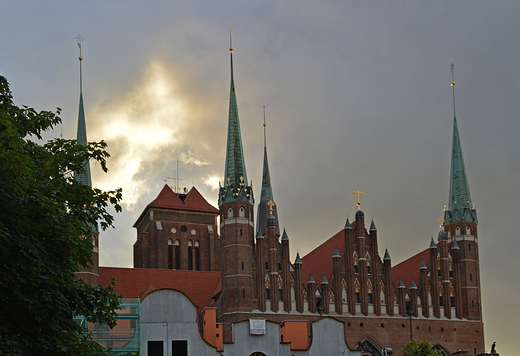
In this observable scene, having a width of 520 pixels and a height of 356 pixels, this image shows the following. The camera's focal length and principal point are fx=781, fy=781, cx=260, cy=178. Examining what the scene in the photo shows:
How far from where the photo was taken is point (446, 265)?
60.1 metres

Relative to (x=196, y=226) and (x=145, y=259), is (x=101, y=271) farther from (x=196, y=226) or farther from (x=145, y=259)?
(x=196, y=226)

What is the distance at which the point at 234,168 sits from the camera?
59188 mm

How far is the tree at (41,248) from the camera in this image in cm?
2041

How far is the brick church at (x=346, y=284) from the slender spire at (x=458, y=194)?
0.09m

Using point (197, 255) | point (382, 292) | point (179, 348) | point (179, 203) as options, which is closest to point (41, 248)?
point (179, 348)

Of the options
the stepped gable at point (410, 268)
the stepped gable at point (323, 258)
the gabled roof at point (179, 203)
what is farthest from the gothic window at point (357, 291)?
the gabled roof at point (179, 203)

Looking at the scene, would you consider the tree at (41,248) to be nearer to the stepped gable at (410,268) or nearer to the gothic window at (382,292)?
the gothic window at (382,292)

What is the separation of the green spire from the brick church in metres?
0.08

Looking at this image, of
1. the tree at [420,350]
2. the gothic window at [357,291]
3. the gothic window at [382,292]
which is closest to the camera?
the tree at [420,350]

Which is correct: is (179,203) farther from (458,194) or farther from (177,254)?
(458,194)

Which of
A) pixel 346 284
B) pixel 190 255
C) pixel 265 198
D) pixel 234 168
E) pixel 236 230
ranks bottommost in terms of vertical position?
pixel 346 284

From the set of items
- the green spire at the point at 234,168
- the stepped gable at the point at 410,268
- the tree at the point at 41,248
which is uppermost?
the green spire at the point at 234,168

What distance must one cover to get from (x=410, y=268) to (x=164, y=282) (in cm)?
2141

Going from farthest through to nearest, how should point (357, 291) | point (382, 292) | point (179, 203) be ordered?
point (179, 203), point (382, 292), point (357, 291)
